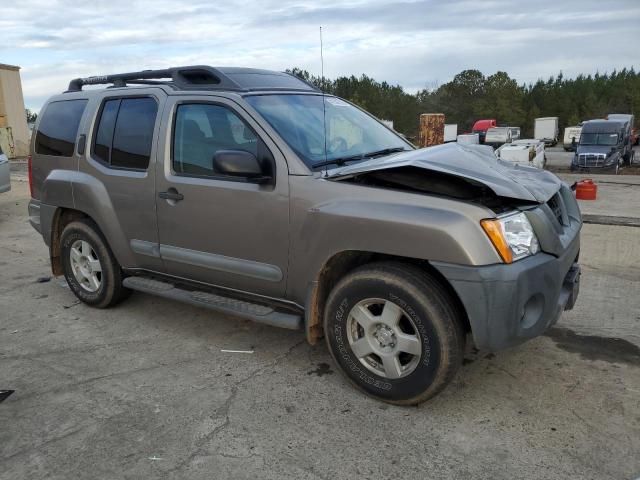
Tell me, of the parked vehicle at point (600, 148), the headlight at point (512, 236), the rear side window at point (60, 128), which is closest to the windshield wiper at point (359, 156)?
the headlight at point (512, 236)

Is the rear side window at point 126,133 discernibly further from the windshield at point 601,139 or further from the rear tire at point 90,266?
the windshield at point 601,139

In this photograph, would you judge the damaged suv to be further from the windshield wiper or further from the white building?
the white building

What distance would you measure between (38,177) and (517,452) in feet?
15.2

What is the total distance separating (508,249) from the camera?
276cm

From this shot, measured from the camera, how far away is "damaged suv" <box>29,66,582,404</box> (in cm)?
285

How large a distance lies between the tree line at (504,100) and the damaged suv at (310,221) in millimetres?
73238

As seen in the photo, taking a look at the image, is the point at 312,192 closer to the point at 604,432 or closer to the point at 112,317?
the point at 604,432

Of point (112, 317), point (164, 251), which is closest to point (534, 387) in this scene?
point (164, 251)

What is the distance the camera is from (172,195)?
3875 millimetres

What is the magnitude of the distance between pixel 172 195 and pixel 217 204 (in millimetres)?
436

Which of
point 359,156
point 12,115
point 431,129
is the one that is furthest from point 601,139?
point 12,115

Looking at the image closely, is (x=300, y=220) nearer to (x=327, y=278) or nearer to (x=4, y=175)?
(x=327, y=278)

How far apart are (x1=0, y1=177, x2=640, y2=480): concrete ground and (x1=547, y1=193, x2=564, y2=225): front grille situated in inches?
39.6

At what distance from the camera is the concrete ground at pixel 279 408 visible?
8.77 ft
